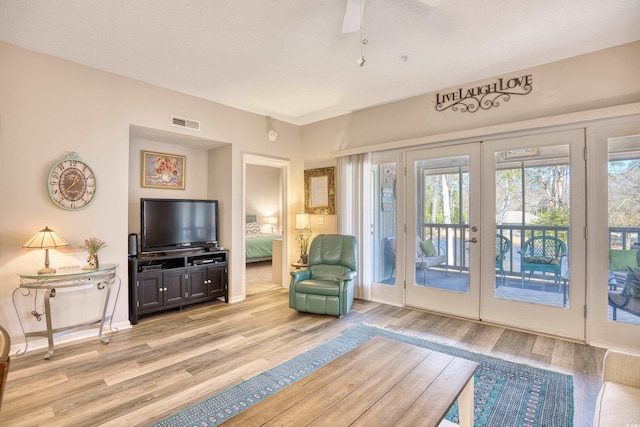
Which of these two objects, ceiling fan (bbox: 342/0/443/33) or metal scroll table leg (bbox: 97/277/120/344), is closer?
ceiling fan (bbox: 342/0/443/33)

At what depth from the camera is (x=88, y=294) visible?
3506 millimetres

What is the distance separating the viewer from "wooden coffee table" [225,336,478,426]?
4.50 ft

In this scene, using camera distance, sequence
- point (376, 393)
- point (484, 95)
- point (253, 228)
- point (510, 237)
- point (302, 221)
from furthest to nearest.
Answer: point (253, 228)
point (302, 221)
point (484, 95)
point (510, 237)
point (376, 393)

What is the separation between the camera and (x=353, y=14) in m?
2.25

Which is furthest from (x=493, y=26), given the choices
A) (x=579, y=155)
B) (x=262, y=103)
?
(x=262, y=103)

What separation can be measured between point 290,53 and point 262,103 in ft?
5.17

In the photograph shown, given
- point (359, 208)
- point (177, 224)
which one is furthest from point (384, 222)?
point (177, 224)

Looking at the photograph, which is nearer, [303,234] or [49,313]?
[49,313]

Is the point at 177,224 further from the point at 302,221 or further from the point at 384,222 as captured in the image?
the point at 384,222

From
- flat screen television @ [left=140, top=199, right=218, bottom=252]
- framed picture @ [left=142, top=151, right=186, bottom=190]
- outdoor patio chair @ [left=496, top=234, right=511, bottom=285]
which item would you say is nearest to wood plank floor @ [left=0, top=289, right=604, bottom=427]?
outdoor patio chair @ [left=496, top=234, right=511, bottom=285]

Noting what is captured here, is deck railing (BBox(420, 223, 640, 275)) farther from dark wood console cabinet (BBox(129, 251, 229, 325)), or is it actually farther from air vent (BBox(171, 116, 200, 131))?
air vent (BBox(171, 116, 200, 131))

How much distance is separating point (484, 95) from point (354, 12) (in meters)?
2.26

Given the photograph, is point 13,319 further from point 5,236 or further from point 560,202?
point 560,202

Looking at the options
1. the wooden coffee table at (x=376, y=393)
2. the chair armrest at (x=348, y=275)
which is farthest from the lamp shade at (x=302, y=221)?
the wooden coffee table at (x=376, y=393)
